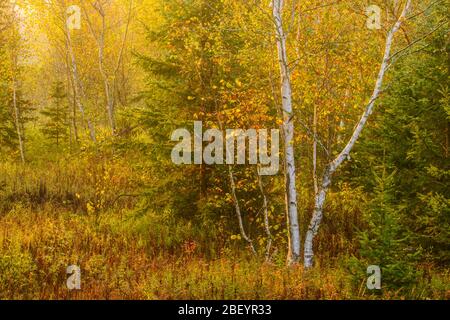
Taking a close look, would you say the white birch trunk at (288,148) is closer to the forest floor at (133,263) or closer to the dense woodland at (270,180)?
the dense woodland at (270,180)

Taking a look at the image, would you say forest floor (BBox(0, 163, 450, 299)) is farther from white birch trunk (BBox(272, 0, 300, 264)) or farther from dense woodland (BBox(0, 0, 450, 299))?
white birch trunk (BBox(272, 0, 300, 264))

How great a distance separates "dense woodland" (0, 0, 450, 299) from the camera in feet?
25.3

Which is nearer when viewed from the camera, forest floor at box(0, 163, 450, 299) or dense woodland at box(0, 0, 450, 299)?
forest floor at box(0, 163, 450, 299)

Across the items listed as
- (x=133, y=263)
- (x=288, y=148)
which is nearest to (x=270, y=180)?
(x=288, y=148)

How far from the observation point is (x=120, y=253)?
34.3 ft

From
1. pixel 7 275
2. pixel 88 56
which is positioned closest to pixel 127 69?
pixel 88 56

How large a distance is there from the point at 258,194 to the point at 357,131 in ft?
11.3

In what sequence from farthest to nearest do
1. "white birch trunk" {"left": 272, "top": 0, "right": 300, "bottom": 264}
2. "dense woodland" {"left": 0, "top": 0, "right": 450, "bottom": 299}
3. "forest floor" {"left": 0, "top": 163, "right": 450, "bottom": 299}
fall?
"white birch trunk" {"left": 272, "top": 0, "right": 300, "bottom": 264} < "dense woodland" {"left": 0, "top": 0, "right": 450, "bottom": 299} < "forest floor" {"left": 0, "top": 163, "right": 450, "bottom": 299}

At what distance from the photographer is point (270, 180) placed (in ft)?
36.8

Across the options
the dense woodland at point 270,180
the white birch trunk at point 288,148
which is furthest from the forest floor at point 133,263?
the white birch trunk at point 288,148

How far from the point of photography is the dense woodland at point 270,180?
771 centimetres

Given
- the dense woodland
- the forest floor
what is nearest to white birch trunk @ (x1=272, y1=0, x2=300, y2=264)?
the dense woodland

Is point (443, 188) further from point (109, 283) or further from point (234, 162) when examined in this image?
point (109, 283)

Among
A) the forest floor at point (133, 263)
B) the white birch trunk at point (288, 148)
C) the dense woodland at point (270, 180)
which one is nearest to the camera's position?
the forest floor at point (133, 263)
